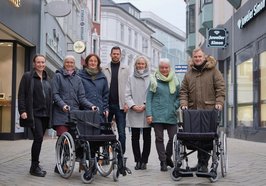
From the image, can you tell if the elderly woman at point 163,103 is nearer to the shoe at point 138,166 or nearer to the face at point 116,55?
the shoe at point 138,166

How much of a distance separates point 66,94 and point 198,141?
2.06 metres

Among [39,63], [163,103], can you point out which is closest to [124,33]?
[163,103]

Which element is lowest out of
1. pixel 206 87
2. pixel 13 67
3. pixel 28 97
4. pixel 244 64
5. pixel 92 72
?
pixel 28 97

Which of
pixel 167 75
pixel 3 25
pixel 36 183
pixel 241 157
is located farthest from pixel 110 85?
pixel 3 25

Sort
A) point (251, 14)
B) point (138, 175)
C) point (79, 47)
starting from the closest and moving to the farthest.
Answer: point (138, 175) → point (251, 14) → point (79, 47)

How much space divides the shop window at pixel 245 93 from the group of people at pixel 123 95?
10.1 meters

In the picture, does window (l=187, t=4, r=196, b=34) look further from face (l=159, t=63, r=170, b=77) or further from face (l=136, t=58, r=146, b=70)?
face (l=159, t=63, r=170, b=77)

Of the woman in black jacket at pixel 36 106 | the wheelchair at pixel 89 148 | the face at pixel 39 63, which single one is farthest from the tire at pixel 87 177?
the face at pixel 39 63

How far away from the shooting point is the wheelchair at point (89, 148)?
6.93 metres

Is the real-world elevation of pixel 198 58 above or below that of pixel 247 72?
below

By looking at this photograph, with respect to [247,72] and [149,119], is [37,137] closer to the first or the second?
[149,119]

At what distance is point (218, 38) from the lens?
69.3ft

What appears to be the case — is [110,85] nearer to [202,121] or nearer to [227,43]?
[202,121]

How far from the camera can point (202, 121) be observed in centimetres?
736
